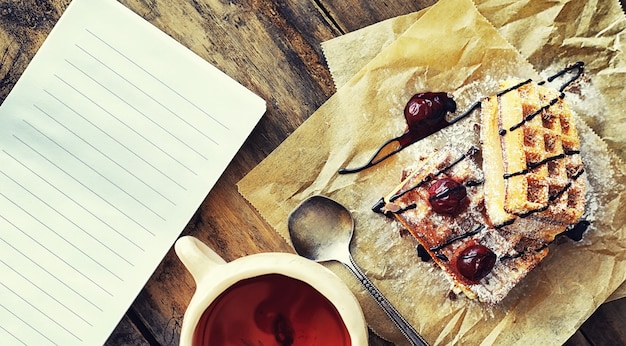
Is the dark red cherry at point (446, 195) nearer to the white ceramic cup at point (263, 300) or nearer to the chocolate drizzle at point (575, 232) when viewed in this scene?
the chocolate drizzle at point (575, 232)

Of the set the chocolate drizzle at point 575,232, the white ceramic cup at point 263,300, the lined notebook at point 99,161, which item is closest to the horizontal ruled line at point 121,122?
the lined notebook at point 99,161

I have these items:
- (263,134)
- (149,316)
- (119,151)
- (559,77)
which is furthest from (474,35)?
(149,316)

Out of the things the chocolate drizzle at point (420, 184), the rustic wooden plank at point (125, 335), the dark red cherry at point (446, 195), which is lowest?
the dark red cherry at point (446, 195)

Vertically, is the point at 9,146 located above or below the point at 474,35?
above

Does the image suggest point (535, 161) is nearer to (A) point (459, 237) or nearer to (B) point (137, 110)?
Result: (A) point (459, 237)

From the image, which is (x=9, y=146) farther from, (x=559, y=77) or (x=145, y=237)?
(x=559, y=77)

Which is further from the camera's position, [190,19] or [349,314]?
[190,19]

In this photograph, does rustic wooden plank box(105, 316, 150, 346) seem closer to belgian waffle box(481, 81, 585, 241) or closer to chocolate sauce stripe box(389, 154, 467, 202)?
chocolate sauce stripe box(389, 154, 467, 202)
